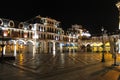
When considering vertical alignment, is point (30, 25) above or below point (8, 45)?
above

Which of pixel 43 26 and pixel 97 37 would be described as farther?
pixel 97 37

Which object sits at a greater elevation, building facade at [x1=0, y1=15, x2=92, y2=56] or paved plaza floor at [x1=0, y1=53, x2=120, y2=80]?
building facade at [x1=0, y1=15, x2=92, y2=56]

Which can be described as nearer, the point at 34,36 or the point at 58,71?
the point at 58,71

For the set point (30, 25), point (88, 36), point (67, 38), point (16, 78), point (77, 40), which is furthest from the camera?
point (88, 36)

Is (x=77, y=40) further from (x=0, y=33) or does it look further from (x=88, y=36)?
(x=0, y=33)

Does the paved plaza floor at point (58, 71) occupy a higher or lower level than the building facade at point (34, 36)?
lower

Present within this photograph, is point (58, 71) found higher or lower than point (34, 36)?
lower

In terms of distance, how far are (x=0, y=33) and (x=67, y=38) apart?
132 feet

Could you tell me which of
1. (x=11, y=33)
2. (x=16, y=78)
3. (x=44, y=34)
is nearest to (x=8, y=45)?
(x=11, y=33)

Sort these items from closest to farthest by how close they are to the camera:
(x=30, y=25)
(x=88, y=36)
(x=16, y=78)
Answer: (x=16, y=78)
(x=30, y=25)
(x=88, y=36)

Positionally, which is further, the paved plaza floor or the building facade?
the building facade

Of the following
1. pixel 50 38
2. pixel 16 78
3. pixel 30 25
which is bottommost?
pixel 16 78

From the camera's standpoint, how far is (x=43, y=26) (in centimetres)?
7281

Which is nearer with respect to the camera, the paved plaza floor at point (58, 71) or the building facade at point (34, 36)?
the paved plaza floor at point (58, 71)
